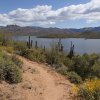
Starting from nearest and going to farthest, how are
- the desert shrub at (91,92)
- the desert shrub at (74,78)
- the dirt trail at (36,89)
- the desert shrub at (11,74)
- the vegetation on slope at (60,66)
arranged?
the desert shrub at (91,92), the dirt trail at (36,89), the desert shrub at (11,74), the vegetation on slope at (60,66), the desert shrub at (74,78)

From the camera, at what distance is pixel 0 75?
15000 millimetres

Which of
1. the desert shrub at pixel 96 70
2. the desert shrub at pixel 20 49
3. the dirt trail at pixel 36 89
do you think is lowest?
the desert shrub at pixel 96 70

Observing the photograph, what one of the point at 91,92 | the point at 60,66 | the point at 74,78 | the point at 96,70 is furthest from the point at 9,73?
the point at 96,70

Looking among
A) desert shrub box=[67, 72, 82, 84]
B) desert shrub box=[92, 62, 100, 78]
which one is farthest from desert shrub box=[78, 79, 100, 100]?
desert shrub box=[92, 62, 100, 78]

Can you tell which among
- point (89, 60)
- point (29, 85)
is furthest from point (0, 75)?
point (89, 60)

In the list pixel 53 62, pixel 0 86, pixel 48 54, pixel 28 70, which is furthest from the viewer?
pixel 48 54

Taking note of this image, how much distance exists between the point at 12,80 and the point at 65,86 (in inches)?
124

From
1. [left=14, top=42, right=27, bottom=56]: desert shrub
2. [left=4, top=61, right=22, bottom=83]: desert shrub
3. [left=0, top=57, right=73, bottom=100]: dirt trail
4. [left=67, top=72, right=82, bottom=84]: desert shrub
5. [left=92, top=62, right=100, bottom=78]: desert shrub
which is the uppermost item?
[left=4, top=61, right=22, bottom=83]: desert shrub

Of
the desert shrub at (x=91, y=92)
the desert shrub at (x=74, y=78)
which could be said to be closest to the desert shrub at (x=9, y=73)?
the desert shrub at (x=91, y=92)

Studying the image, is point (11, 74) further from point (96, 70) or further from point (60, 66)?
point (96, 70)

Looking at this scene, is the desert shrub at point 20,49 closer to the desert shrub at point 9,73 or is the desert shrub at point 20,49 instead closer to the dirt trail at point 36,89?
the dirt trail at point 36,89

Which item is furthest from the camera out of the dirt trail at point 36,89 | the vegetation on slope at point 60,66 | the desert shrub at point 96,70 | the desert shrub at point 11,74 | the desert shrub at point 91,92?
the desert shrub at point 96,70

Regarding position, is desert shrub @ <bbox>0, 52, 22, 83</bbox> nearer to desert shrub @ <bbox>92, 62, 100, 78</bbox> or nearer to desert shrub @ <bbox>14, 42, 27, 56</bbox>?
desert shrub @ <bbox>14, 42, 27, 56</bbox>

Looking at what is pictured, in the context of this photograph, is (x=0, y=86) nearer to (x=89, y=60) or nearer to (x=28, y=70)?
(x=28, y=70)
